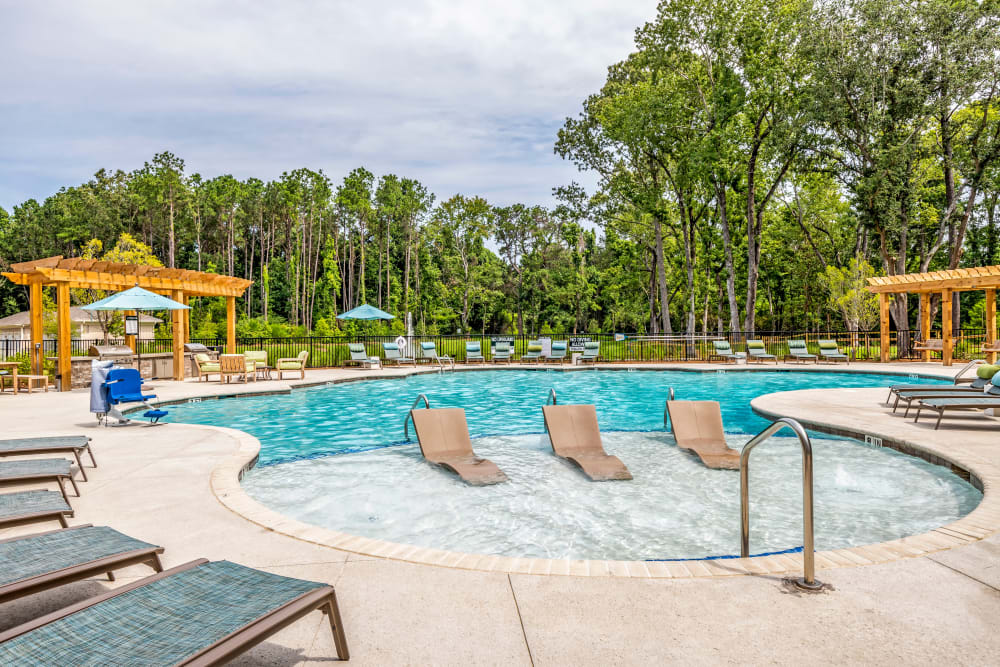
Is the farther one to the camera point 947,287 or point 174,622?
point 947,287

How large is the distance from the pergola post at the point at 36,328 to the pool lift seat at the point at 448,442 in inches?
480

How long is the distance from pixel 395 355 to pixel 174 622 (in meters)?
18.9

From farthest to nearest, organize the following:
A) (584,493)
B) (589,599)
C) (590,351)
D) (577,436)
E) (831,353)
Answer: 1. (590,351)
2. (831,353)
3. (577,436)
4. (584,493)
5. (589,599)

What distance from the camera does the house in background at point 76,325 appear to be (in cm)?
3310

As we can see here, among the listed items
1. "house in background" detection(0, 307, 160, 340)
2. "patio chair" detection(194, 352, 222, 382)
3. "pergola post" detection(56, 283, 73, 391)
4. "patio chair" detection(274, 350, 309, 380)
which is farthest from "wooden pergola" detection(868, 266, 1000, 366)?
"house in background" detection(0, 307, 160, 340)

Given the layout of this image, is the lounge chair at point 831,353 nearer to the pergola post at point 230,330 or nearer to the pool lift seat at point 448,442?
the pool lift seat at point 448,442

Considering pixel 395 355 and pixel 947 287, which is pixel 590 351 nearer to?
pixel 395 355

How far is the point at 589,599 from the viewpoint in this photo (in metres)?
2.93

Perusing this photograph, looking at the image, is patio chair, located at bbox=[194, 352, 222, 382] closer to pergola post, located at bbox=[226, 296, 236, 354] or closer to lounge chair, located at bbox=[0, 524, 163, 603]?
pergola post, located at bbox=[226, 296, 236, 354]

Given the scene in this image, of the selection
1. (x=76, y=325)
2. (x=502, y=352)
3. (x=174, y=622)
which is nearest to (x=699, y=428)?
(x=174, y=622)

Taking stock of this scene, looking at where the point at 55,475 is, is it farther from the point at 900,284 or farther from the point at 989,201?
the point at 989,201

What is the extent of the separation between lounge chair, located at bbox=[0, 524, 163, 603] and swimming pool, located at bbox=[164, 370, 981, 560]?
2.31 m

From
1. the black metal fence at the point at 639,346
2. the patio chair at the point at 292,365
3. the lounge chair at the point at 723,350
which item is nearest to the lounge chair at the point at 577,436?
the patio chair at the point at 292,365

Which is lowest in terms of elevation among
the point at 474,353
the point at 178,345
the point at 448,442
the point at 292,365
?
the point at 448,442
